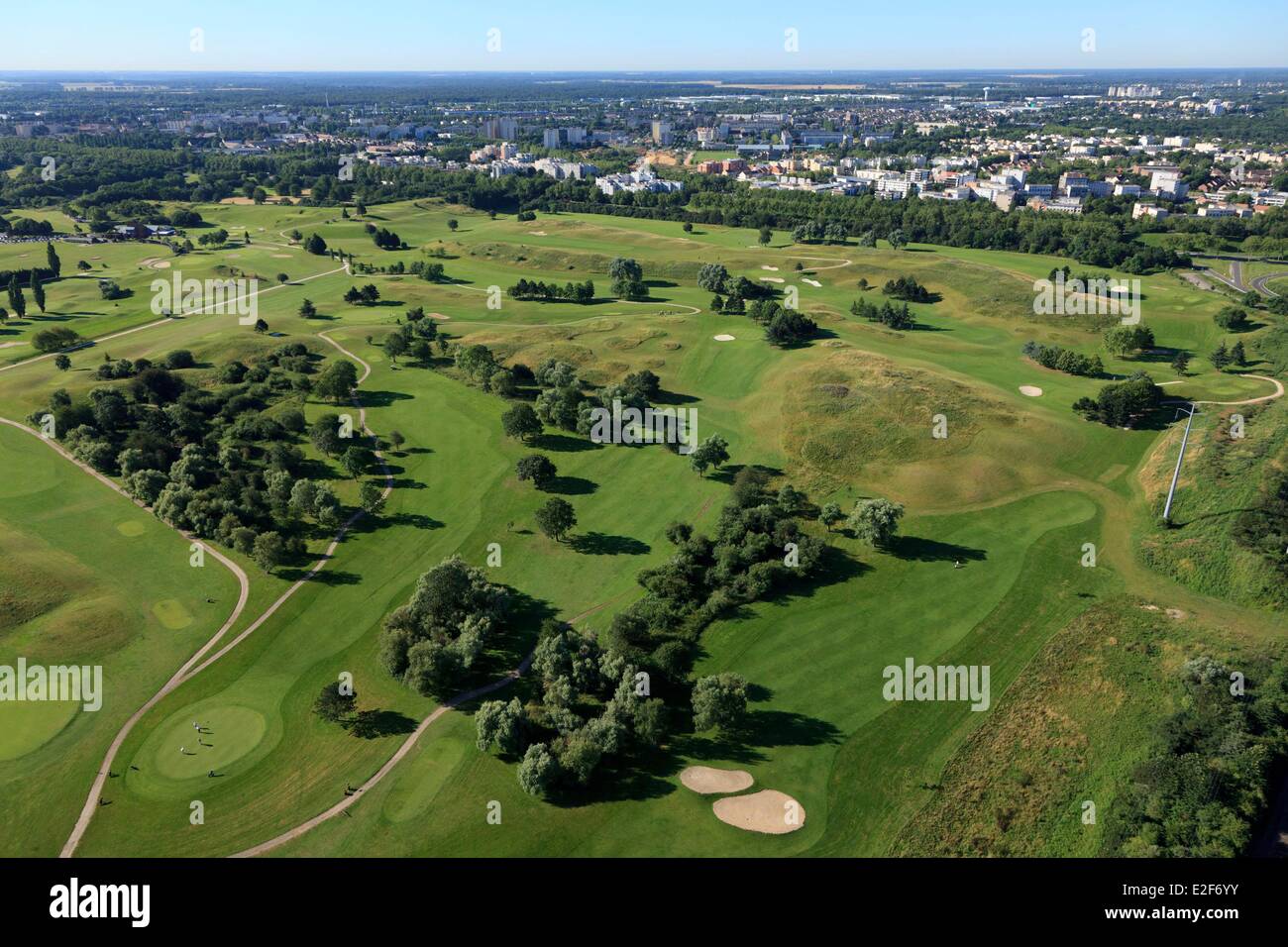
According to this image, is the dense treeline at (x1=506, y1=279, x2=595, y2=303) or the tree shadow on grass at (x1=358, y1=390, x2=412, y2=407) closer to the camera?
the tree shadow on grass at (x1=358, y1=390, x2=412, y2=407)

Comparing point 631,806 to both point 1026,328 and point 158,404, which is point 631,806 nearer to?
point 158,404

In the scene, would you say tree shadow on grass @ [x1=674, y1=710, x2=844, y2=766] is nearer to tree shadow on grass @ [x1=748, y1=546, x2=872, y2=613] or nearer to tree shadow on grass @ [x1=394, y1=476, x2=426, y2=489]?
tree shadow on grass @ [x1=748, y1=546, x2=872, y2=613]

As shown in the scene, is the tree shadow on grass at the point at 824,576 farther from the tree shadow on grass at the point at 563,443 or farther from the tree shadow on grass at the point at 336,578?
the tree shadow on grass at the point at 336,578

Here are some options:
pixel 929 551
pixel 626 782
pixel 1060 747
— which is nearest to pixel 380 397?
pixel 626 782

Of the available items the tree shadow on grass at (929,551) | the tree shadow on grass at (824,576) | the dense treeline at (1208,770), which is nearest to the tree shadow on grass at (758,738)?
the tree shadow on grass at (824,576)

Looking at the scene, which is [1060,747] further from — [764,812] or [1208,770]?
[764,812]

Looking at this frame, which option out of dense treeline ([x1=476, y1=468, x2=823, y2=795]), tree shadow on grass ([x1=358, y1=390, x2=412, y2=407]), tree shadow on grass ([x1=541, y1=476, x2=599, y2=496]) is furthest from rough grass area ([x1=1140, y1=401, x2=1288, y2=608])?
tree shadow on grass ([x1=358, y1=390, x2=412, y2=407])

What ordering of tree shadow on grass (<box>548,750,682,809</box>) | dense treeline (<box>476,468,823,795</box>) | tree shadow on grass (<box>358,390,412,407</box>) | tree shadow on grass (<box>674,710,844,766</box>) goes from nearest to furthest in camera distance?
tree shadow on grass (<box>548,750,682,809</box>)
dense treeline (<box>476,468,823,795</box>)
tree shadow on grass (<box>674,710,844,766</box>)
tree shadow on grass (<box>358,390,412,407</box>)
